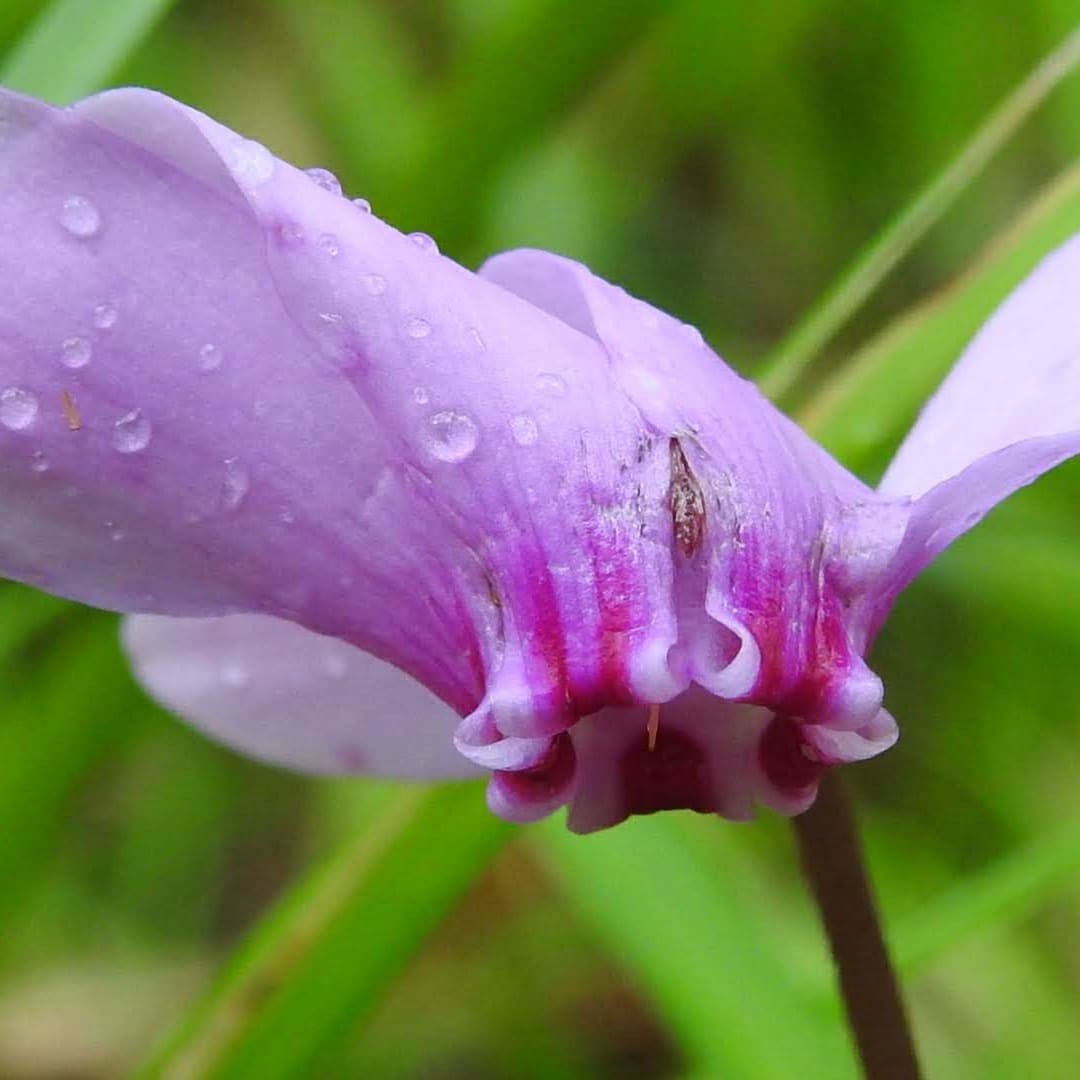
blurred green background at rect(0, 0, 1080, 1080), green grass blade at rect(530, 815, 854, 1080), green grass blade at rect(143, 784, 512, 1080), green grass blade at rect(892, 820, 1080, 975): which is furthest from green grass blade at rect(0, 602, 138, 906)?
green grass blade at rect(892, 820, 1080, 975)

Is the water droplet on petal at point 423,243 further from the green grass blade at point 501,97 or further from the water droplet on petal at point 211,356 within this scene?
the green grass blade at point 501,97

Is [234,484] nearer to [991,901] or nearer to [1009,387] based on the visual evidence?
[1009,387]

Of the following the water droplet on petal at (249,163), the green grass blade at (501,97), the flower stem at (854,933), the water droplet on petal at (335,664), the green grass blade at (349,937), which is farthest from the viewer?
the green grass blade at (501,97)

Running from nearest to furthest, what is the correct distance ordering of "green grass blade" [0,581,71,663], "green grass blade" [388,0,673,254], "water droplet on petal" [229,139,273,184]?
"water droplet on petal" [229,139,273,184] → "green grass blade" [388,0,673,254] → "green grass blade" [0,581,71,663]

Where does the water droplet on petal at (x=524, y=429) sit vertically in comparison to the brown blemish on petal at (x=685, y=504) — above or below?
below

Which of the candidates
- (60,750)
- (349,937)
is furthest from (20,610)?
(349,937)

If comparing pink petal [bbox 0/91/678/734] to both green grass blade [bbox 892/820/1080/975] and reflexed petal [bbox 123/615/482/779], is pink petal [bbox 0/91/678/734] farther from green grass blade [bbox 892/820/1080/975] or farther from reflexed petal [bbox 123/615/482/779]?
green grass blade [bbox 892/820/1080/975]

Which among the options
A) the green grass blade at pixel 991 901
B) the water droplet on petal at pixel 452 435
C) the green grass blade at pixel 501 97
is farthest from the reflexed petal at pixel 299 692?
the green grass blade at pixel 501 97
